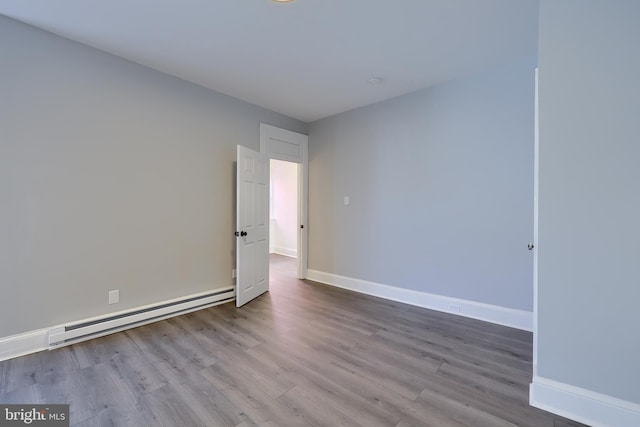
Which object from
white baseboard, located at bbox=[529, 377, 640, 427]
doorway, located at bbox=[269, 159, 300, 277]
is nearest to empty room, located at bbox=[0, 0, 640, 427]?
white baseboard, located at bbox=[529, 377, 640, 427]

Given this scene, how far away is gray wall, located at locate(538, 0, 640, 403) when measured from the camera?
4.83 feet

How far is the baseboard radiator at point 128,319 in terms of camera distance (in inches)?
93.0

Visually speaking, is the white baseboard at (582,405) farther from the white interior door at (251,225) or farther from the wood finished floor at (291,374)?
the white interior door at (251,225)

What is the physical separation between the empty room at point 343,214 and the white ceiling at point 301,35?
2cm

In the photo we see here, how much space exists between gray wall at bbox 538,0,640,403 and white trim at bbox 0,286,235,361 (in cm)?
334

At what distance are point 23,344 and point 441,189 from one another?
14.0ft

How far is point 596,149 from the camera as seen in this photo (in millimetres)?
1549

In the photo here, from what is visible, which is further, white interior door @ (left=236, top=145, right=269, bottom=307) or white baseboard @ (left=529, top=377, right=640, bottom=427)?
white interior door @ (left=236, top=145, right=269, bottom=307)

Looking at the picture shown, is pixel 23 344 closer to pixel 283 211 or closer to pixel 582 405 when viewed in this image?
pixel 582 405

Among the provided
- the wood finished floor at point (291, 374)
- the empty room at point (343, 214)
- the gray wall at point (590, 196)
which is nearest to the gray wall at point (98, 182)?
the empty room at point (343, 214)

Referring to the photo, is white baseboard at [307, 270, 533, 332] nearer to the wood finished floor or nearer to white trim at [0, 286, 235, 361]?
the wood finished floor

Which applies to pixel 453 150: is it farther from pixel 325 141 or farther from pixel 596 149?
pixel 325 141

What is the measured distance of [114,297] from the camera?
268 cm

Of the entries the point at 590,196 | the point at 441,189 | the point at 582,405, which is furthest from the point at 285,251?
the point at 590,196
